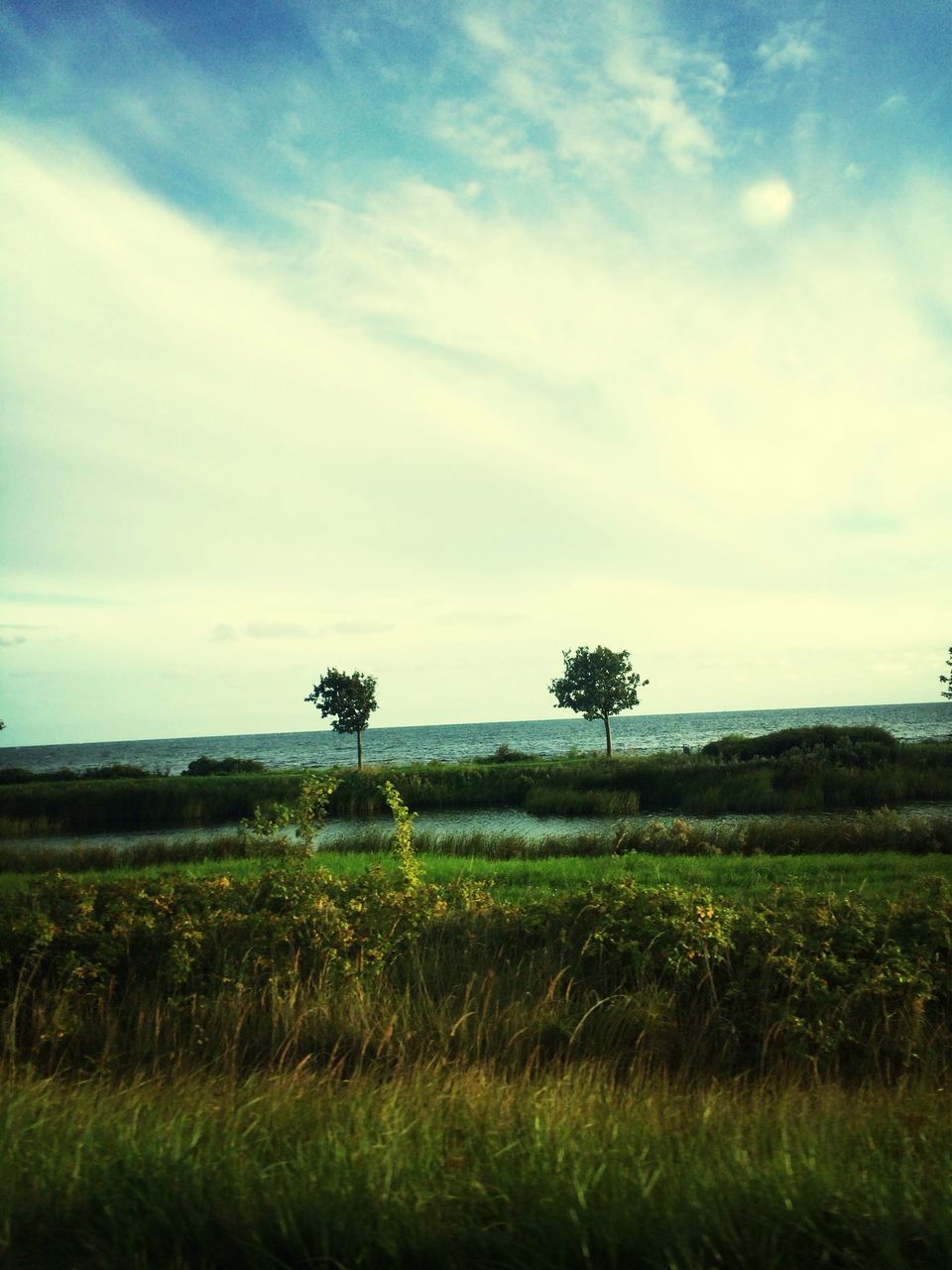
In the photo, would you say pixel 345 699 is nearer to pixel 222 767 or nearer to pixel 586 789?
pixel 222 767

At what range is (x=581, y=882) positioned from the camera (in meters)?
10.8

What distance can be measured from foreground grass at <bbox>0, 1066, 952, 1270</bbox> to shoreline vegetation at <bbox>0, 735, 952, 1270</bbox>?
1 centimetres

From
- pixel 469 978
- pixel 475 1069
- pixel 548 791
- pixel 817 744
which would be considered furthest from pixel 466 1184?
pixel 817 744

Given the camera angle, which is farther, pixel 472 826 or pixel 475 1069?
pixel 472 826

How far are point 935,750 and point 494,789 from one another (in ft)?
58.1

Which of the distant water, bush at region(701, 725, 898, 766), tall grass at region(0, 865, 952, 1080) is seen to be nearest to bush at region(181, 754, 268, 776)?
the distant water

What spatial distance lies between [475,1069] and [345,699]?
45.5m

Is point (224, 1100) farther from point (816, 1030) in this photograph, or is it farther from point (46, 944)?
point (816, 1030)

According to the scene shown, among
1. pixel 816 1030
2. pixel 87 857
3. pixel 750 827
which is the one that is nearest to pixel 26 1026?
pixel 816 1030

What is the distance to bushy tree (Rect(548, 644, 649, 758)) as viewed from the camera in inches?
1795

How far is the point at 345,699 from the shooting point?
49.5 metres

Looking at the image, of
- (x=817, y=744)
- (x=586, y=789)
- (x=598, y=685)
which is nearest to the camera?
(x=586, y=789)

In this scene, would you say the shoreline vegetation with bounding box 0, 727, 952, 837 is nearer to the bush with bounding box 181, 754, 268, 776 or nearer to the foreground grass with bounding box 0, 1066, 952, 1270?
the bush with bounding box 181, 754, 268, 776


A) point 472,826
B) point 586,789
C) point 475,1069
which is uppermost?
point 475,1069
